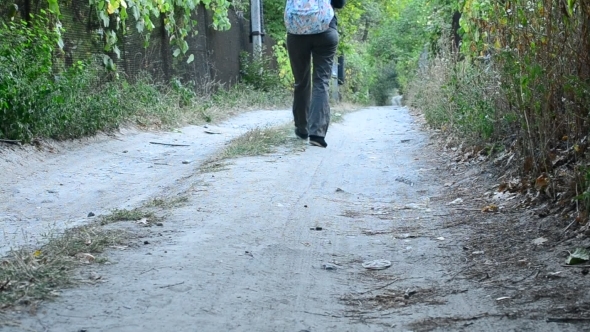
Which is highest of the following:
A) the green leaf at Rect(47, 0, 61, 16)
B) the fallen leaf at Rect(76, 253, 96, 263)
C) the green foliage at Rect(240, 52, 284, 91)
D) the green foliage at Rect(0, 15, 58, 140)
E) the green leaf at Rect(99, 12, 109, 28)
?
the green leaf at Rect(47, 0, 61, 16)

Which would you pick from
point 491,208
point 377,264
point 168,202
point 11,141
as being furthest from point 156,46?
point 377,264

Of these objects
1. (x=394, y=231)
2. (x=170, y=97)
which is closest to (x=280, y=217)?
(x=394, y=231)

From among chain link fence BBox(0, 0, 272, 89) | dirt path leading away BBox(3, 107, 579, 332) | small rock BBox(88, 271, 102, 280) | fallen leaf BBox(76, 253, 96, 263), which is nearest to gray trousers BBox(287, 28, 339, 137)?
dirt path leading away BBox(3, 107, 579, 332)

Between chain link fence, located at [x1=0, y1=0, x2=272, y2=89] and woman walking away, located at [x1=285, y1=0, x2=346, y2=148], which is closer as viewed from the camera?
woman walking away, located at [x1=285, y1=0, x2=346, y2=148]

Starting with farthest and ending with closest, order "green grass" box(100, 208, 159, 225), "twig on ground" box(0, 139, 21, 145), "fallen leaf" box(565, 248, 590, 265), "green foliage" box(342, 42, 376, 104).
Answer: "green foliage" box(342, 42, 376, 104) < "twig on ground" box(0, 139, 21, 145) < "green grass" box(100, 208, 159, 225) < "fallen leaf" box(565, 248, 590, 265)

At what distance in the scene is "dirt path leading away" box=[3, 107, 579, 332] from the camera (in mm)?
2924

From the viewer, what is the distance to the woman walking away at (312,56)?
24.3 ft

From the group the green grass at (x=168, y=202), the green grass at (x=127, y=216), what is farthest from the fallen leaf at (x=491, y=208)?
the green grass at (x=127, y=216)

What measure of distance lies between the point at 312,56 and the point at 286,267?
4.42 metres

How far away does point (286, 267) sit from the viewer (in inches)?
144

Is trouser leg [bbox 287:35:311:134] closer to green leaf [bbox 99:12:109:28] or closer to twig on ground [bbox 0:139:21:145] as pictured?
twig on ground [bbox 0:139:21:145]

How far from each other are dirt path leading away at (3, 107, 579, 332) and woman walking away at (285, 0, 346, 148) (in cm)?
156

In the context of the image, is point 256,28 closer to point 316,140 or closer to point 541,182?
point 316,140

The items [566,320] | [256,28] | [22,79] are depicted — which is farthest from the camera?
[256,28]
